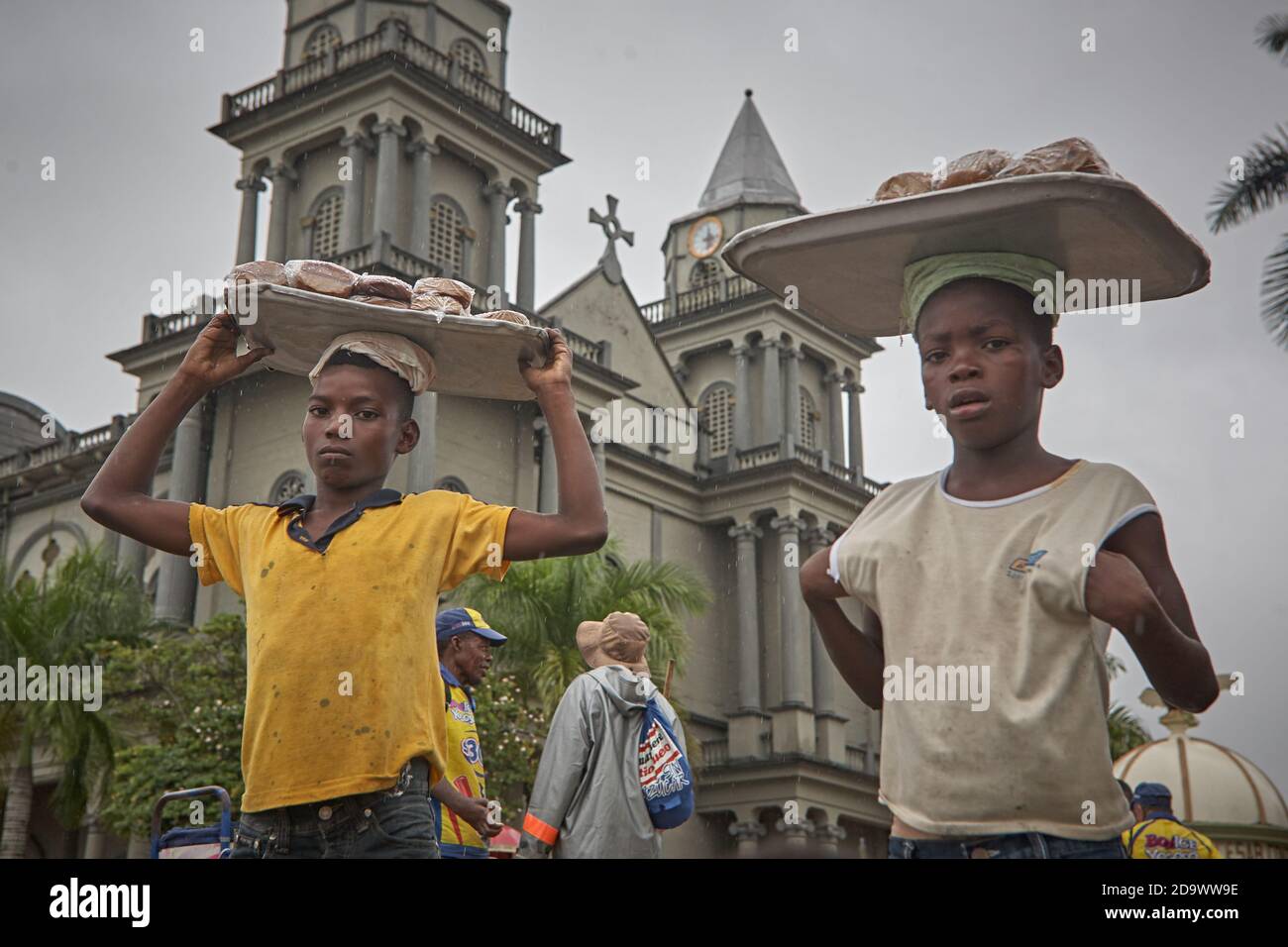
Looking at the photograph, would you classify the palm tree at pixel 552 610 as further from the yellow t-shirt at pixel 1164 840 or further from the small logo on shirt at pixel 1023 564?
the small logo on shirt at pixel 1023 564

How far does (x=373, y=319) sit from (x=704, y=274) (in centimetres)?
4397

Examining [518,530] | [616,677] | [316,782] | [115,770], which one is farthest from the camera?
[115,770]

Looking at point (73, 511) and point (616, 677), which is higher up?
point (73, 511)

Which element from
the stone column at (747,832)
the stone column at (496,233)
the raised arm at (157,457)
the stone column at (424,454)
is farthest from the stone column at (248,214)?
the raised arm at (157,457)

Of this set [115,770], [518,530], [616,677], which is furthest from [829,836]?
[518,530]

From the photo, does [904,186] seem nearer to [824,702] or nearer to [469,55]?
[469,55]

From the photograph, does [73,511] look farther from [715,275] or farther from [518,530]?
[518,530]

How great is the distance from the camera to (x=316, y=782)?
3.61 metres

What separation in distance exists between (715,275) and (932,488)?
4390 cm

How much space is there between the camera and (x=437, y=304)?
13.6 feet

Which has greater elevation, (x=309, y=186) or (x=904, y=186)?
(x=309, y=186)

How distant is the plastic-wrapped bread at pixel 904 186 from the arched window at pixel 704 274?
4353 centimetres

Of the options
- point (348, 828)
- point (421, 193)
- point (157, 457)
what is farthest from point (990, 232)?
point (421, 193)

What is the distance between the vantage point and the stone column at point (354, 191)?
31.8m
